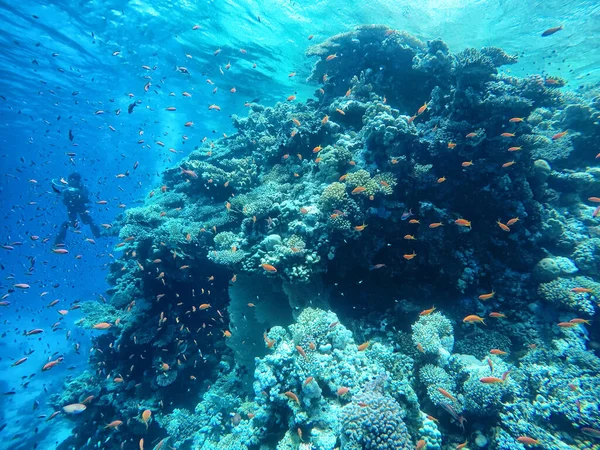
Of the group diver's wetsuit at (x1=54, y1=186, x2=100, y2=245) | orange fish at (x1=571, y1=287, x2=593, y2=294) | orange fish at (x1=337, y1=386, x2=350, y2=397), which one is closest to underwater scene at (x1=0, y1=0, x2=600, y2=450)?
orange fish at (x1=337, y1=386, x2=350, y2=397)

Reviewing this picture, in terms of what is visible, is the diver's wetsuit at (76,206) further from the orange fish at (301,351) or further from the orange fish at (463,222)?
the orange fish at (463,222)

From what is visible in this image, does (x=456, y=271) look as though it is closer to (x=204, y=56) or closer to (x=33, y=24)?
(x=204, y=56)

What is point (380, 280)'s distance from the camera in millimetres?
7727

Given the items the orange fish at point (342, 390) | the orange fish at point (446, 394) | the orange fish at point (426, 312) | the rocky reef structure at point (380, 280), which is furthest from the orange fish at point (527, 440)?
the orange fish at point (342, 390)

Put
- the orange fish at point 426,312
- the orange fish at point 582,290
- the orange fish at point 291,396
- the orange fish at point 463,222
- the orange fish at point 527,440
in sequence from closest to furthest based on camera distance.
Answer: the orange fish at point 527,440
the orange fish at point 291,396
the orange fish at point 426,312
the orange fish at point 582,290
the orange fish at point 463,222

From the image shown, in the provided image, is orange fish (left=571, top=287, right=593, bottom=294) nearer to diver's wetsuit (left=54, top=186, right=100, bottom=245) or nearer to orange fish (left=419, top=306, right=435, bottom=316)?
Result: orange fish (left=419, top=306, right=435, bottom=316)

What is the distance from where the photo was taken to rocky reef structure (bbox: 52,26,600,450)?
5.43 metres

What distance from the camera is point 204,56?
25.0m

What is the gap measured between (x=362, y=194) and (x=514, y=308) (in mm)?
5324

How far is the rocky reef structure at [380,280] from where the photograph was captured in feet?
17.8

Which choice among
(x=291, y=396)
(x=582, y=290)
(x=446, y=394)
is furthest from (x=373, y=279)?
(x=582, y=290)

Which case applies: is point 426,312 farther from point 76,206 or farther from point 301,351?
point 76,206

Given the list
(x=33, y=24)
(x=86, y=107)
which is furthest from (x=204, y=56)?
(x=86, y=107)

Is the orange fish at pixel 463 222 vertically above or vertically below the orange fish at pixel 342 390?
above
